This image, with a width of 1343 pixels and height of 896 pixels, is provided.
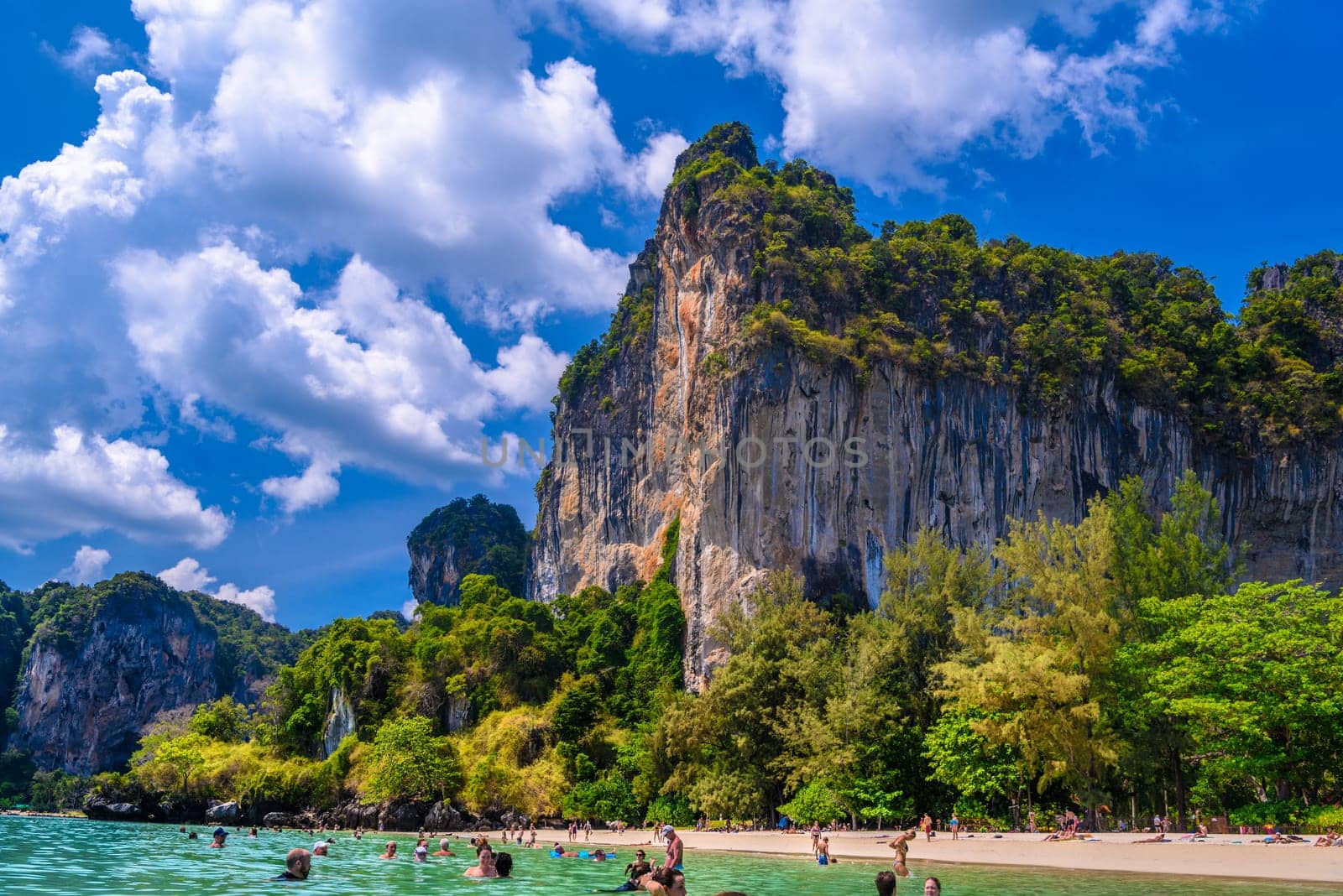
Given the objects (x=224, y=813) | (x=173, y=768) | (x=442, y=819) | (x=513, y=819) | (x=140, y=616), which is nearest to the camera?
(x=513, y=819)

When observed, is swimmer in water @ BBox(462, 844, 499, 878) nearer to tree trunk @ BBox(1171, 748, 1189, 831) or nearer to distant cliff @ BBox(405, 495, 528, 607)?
tree trunk @ BBox(1171, 748, 1189, 831)

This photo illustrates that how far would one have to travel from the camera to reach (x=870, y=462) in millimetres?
63844

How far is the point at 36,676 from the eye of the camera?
376 ft

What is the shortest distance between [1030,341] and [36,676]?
362 ft


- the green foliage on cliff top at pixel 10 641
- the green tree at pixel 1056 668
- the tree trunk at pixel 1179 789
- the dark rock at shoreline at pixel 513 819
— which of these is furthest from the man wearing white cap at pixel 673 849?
the green foliage on cliff top at pixel 10 641

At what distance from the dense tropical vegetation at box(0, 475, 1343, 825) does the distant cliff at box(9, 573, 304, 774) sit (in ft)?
190

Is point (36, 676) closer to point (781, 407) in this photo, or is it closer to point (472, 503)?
point (472, 503)

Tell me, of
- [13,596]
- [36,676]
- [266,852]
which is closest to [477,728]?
[266,852]

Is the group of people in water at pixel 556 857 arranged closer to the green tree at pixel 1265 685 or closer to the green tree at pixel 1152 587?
the green tree at pixel 1152 587

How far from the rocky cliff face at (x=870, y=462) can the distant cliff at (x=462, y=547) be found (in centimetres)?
4695

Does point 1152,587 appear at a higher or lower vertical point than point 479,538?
lower

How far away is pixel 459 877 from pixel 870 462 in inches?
1668

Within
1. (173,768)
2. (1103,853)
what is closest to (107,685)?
(173,768)

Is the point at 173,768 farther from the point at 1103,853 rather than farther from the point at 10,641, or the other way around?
the point at 10,641
